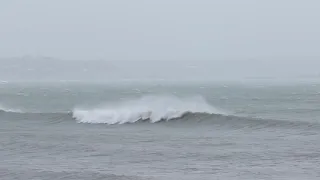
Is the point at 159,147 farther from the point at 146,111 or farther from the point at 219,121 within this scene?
the point at 146,111

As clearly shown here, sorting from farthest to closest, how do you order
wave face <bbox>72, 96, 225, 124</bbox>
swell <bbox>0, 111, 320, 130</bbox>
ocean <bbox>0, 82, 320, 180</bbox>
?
wave face <bbox>72, 96, 225, 124</bbox>, swell <bbox>0, 111, 320, 130</bbox>, ocean <bbox>0, 82, 320, 180</bbox>

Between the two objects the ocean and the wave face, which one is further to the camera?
the wave face

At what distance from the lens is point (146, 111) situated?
1914 inches

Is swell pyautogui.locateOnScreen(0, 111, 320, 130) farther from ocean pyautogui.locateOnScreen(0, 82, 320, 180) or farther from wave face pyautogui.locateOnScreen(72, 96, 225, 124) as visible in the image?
wave face pyautogui.locateOnScreen(72, 96, 225, 124)

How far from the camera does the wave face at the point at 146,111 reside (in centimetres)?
4784

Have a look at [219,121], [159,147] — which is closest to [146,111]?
[219,121]

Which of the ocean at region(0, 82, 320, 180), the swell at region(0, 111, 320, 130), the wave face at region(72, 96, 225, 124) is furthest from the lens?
the wave face at region(72, 96, 225, 124)

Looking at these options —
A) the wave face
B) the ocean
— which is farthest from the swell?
the wave face

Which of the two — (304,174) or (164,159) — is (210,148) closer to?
(164,159)

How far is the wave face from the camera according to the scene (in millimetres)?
47844

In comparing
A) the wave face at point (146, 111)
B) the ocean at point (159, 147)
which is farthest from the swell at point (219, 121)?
the wave face at point (146, 111)

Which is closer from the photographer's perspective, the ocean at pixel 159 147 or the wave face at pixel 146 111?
the ocean at pixel 159 147

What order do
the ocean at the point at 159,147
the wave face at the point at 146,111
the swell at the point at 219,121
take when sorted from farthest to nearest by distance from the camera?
the wave face at the point at 146,111, the swell at the point at 219,121, the ocean at the point at 159,147

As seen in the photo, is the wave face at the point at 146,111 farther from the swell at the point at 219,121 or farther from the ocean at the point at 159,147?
the swell at the point at 219,121
